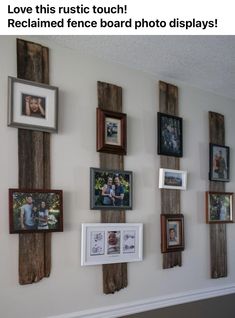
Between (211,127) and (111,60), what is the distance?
3.45 feet

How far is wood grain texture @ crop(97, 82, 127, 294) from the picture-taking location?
2.09 metres

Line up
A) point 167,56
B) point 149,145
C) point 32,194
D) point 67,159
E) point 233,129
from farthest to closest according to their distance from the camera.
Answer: point 233,129 → point 149,145 → point 167,56 → point 67,159 → point 32,194

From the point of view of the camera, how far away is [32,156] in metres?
1.87

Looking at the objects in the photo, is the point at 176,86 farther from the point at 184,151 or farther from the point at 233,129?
the point at 233,129

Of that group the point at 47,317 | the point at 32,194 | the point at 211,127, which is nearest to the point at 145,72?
the point at 211,127

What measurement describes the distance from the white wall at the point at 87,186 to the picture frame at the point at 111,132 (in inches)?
1.9

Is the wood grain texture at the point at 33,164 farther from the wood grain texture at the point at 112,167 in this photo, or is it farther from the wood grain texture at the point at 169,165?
the wood grain texture at the point at 169,165

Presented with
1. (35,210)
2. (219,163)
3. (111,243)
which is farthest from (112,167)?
(219,163)

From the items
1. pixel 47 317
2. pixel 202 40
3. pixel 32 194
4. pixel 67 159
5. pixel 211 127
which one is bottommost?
pixel 47 317

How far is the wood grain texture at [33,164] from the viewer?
1798 millimetres

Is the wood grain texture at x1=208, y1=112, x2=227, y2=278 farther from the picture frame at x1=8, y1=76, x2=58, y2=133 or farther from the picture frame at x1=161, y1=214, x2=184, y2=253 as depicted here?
the picture frame at x1=8, y1=76, x2=58, y2=133

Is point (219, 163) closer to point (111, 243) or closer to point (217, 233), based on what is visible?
point (217, 233)

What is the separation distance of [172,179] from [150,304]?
852 millimetres

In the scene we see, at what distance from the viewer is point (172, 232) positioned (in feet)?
7.90
